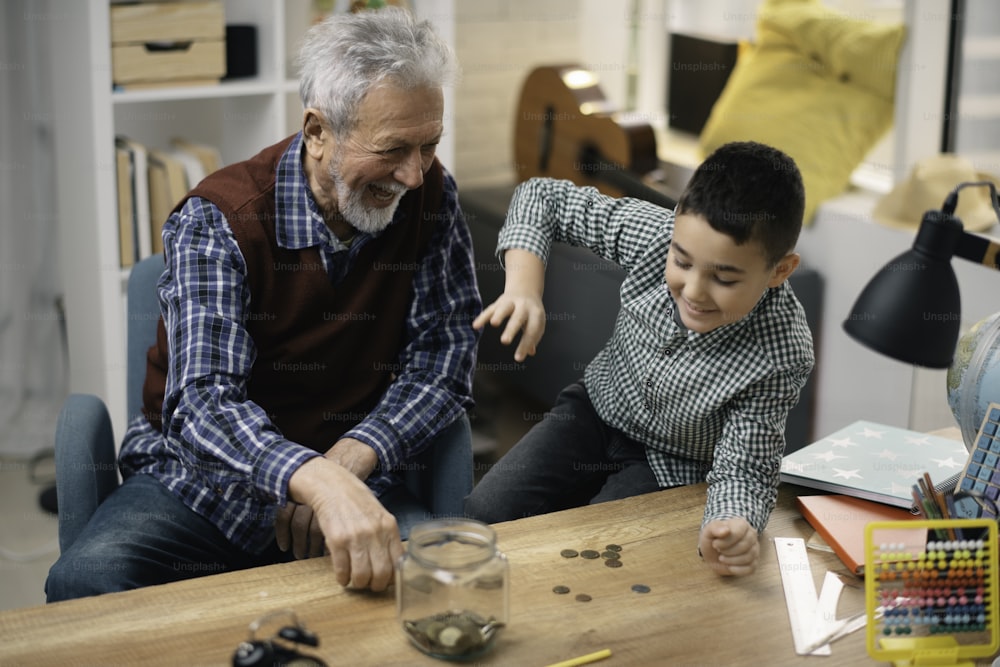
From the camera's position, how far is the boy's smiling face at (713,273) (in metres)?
1.50

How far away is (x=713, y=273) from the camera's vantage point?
1.52 m

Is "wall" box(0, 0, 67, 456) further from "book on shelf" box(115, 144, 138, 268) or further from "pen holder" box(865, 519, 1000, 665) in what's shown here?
"pen holder" box(865, 519, 1000, 665)

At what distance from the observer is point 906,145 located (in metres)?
3.11

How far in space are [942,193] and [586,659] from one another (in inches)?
81.8

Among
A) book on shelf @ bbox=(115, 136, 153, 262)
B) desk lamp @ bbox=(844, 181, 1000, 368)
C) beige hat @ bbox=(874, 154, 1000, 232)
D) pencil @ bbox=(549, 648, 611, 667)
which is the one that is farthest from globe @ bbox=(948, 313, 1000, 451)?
book on shelf @ bbox=(115, 136, 153, 262)

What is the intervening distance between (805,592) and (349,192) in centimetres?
93

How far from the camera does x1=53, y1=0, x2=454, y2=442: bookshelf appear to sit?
268cm

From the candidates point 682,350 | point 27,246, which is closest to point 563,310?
point 27,246

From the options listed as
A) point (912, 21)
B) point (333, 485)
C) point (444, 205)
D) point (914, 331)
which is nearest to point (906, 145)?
point (912, 21)

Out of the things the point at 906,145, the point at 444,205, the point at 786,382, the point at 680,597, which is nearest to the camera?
the point at 680,597

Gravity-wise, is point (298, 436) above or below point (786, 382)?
below

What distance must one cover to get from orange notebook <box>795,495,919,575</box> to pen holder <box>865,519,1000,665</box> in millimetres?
130

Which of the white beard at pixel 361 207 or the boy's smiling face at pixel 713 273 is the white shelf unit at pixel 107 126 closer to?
the white beard at pixel 361 207

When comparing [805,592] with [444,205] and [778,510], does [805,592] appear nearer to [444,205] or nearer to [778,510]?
[778,510]
